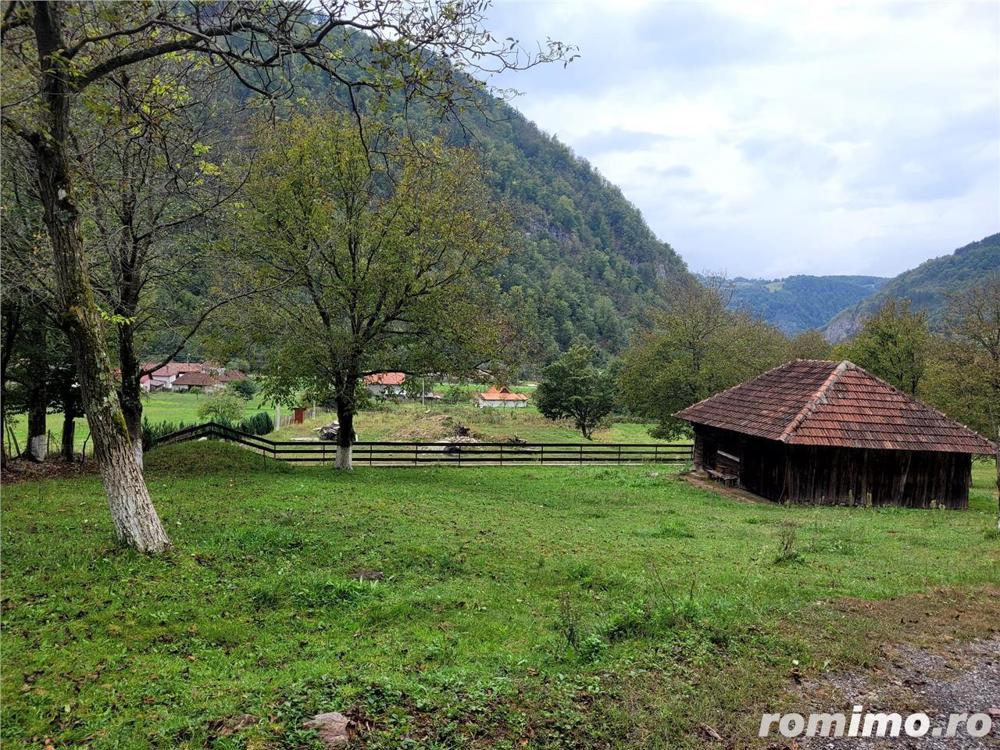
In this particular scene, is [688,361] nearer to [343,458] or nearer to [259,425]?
[343,458]

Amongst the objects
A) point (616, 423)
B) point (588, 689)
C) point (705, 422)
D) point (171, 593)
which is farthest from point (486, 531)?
point (616, 423)

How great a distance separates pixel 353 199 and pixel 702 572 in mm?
14657

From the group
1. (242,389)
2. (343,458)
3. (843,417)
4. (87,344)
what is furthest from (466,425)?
(87,344)

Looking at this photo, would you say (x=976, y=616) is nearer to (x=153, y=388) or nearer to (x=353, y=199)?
(x=353, y=199)

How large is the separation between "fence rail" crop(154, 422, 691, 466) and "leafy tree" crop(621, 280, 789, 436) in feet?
8.46

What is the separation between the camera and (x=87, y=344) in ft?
22.7

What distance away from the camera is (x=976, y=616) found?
6.41 metres

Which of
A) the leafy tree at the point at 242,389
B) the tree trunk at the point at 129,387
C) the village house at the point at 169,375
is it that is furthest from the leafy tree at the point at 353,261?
the village house at the point at 169,375

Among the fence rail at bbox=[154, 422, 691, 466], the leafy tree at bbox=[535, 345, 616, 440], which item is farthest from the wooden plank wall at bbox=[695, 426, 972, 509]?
the leafy tree at bbox=[535, 345, 616, 440]

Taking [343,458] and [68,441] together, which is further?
[343,458]

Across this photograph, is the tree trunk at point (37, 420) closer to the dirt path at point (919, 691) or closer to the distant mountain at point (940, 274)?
the dirt path at point (919, 691)

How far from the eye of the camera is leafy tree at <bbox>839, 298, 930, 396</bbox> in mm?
29188

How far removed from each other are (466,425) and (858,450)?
2964 cm

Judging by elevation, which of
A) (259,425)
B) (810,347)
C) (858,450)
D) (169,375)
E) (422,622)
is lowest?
(259,425)
